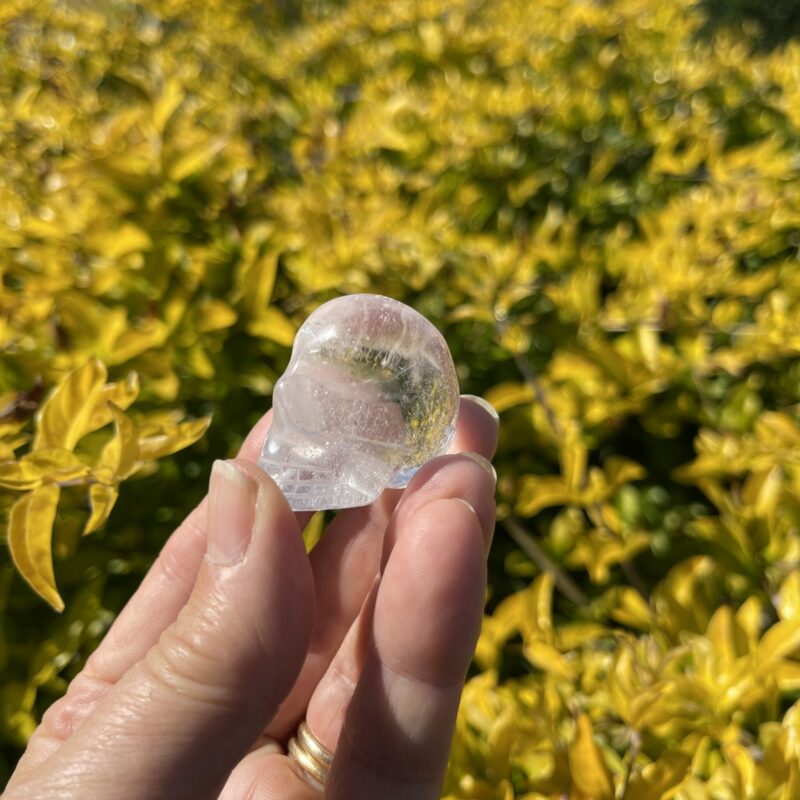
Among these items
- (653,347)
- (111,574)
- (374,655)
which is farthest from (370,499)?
(653,347)

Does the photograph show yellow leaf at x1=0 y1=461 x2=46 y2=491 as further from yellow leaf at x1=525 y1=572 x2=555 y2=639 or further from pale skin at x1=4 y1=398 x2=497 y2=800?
yellow leaf at x1=525 y1=572 x2=555 y2=639

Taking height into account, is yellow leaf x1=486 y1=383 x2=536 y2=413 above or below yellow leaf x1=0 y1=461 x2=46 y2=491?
below

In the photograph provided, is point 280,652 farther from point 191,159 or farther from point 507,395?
point 191,159

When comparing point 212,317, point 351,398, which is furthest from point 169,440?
point 212,317

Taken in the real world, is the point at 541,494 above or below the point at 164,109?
below

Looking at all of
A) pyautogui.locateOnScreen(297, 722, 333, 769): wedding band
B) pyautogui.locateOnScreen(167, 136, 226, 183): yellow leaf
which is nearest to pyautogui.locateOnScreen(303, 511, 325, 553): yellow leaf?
pyautogui.locateOnScreen(297, 722, 333, 769): wedding band

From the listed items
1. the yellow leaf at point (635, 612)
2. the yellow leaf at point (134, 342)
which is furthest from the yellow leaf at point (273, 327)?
the yellow leaf at point (635, 612)

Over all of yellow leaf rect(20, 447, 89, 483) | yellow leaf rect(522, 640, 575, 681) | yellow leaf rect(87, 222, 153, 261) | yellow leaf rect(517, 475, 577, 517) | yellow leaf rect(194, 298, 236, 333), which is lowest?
yellow leaf rect(522, 640, 575, 681)
